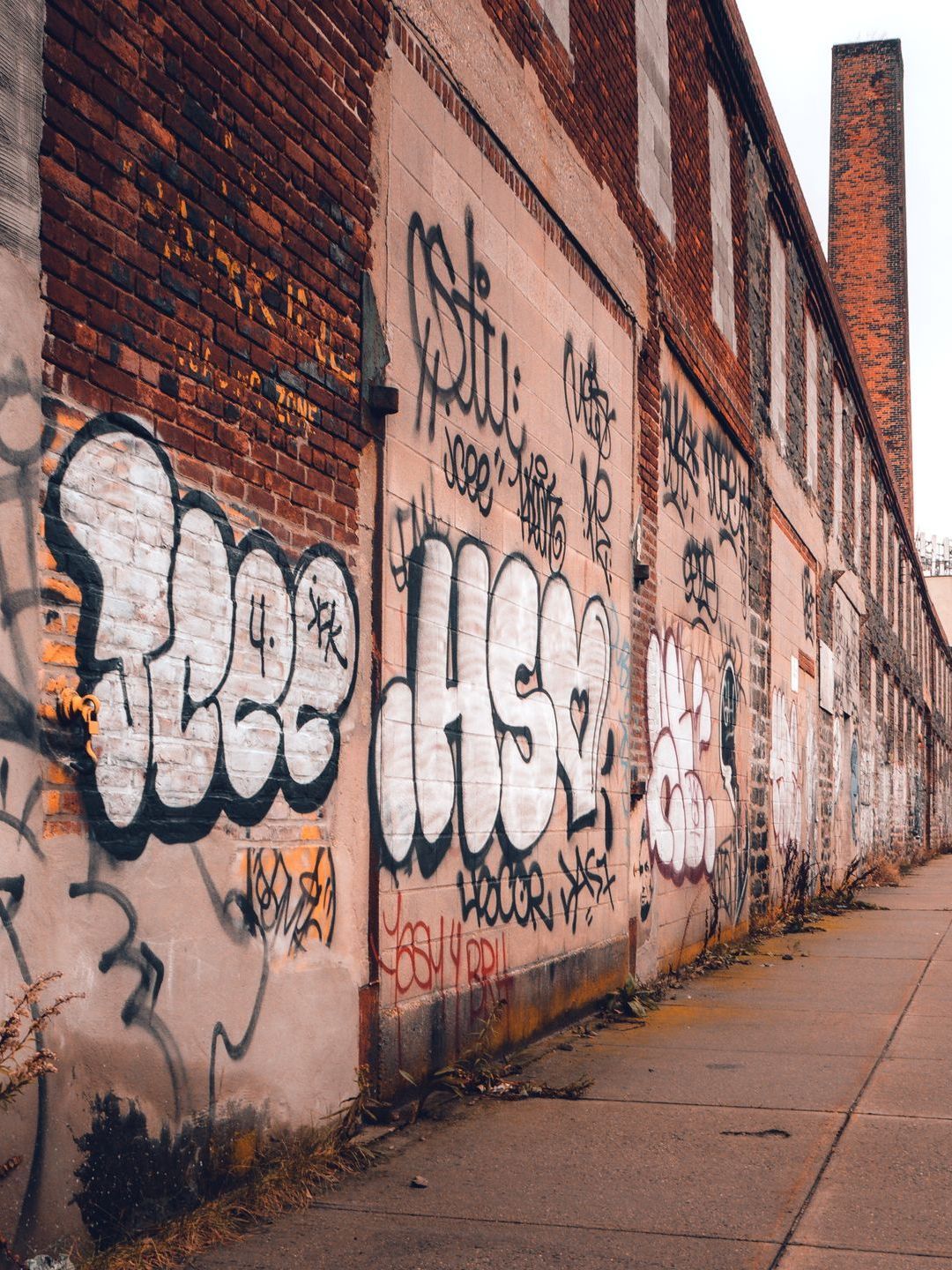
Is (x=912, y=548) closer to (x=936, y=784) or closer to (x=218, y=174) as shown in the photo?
(x=936, y=784)

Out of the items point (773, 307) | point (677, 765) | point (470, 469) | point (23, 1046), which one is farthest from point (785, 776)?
point (23, 1046)

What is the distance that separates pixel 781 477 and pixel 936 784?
3017 cm

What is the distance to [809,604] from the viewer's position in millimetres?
18391

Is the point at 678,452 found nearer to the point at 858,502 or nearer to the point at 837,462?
the point at 837,462

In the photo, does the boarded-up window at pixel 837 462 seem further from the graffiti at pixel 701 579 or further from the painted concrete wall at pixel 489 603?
the painted concrete wall at pixel 489 603

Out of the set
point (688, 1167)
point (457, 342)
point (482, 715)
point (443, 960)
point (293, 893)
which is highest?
point (457, 342)

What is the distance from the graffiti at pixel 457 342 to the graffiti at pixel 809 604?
11133 millimetres

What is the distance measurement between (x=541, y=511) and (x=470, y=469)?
109 cm

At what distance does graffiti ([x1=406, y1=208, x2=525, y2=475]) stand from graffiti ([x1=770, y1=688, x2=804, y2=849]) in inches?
336

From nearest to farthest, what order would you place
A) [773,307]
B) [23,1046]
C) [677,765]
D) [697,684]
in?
1. [23,1046]
2. [677,765]
3. [697,684]
4. [773,307]

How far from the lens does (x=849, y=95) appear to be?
3909 cm

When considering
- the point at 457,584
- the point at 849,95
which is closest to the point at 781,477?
the point at 457,584

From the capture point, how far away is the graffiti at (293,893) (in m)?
4.79

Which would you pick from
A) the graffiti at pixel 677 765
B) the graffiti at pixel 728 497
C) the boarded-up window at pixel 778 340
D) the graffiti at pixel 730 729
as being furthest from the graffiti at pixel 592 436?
the boarded-up window at pixel 778 340
